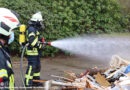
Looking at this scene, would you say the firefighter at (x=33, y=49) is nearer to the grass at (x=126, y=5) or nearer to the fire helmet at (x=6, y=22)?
the fire helmet at (x=6, y=22)

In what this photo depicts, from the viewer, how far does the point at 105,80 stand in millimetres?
3852

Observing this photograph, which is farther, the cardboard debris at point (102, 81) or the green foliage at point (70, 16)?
the green foliage at point (70, 16)

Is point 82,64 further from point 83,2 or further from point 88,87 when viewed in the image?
point 88,87

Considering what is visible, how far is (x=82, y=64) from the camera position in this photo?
7.76 meters

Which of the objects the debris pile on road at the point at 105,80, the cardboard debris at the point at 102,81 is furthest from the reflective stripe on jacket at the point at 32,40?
the cardboard debris at the point at 102,81

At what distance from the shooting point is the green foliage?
24.6 ft

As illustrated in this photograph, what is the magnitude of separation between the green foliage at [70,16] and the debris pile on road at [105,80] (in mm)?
3815

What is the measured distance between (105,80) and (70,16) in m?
5.07

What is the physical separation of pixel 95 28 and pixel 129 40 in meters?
1.95

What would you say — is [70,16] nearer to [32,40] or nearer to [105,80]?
[32,40]

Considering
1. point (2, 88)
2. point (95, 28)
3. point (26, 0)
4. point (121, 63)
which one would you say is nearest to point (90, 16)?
point (95, 28)

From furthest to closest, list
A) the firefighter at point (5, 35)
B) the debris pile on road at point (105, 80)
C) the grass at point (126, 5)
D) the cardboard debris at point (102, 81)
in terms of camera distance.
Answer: the grass at point (126, 5), the cardboard debris at point (102, 81), the debris pile on road at point (105, 80), the firefighter at point (5, 35)

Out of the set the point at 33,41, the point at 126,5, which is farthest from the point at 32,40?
the point at 126,5

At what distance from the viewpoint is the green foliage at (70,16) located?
24.6 ft
